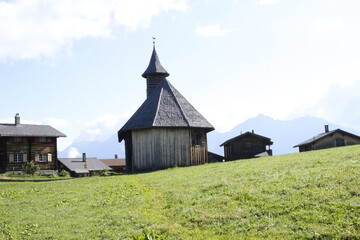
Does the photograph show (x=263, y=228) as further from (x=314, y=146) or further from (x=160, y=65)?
(x=314, y=146)

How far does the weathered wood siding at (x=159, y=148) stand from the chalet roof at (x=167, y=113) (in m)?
0.71

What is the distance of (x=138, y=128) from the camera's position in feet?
110

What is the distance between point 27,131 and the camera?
57.2 meters

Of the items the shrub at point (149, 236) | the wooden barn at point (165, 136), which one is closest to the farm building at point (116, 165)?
the wooden barn at point (165, 136)

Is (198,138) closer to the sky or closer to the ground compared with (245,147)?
closer to the sky

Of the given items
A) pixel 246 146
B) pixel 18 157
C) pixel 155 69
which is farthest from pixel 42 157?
pixel 246 146

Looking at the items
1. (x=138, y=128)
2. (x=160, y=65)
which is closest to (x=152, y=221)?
(x=138, y=128)

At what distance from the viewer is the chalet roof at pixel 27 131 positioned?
179 feet

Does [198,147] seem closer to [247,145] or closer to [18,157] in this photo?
[247,145]

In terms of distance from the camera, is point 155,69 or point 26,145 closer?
point 155,69

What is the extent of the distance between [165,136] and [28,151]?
32.1 m

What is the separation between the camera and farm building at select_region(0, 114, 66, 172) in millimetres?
53969

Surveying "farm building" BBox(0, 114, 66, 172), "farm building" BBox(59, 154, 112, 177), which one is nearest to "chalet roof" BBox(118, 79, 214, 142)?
"farm building" BBox(0, 114, 66, 172)

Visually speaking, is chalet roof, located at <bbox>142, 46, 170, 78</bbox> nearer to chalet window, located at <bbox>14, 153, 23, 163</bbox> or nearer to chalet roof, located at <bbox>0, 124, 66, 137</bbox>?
chalet roof, located at <bbox>0, 124, 66, 137</bbox>
